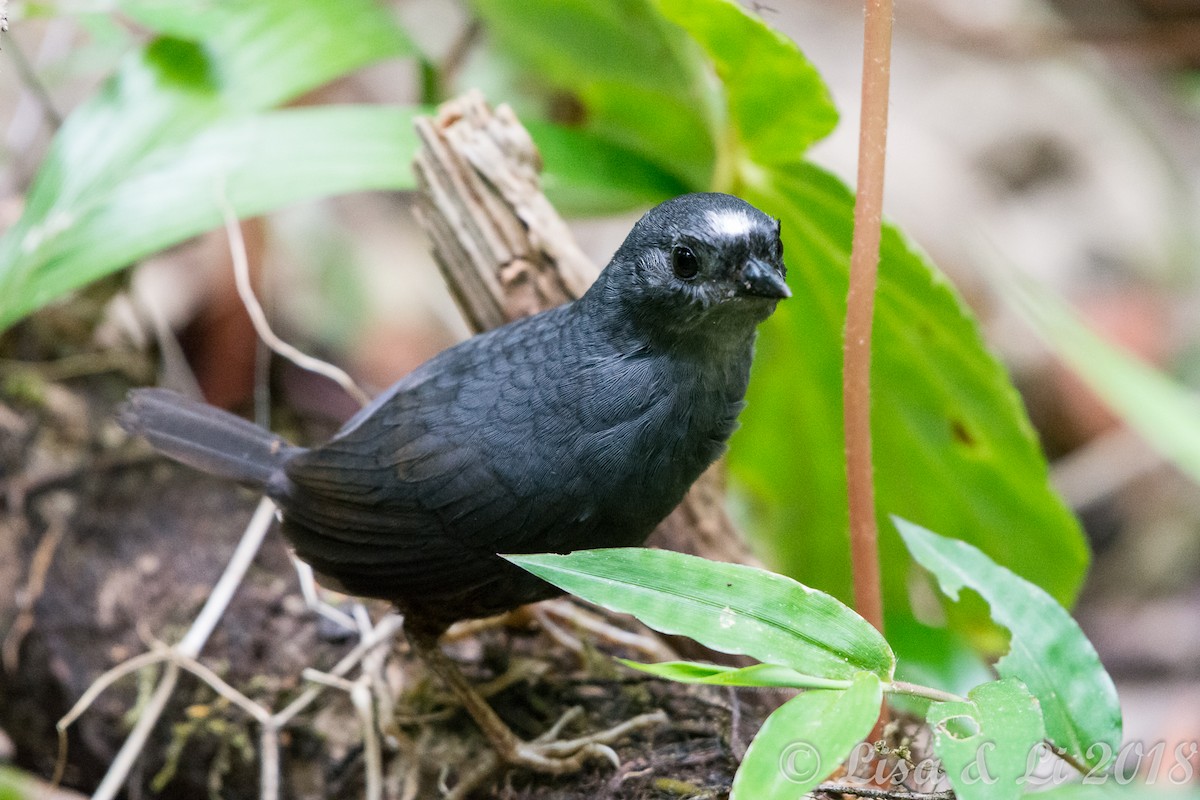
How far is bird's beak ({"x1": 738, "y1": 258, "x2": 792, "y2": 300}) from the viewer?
190 cm

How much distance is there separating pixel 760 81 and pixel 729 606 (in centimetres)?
144

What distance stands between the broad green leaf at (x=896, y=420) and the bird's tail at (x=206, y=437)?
137 cm

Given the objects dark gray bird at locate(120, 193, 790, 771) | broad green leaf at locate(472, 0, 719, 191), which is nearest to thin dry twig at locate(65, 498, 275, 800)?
dark gray bird at locate(120, 193, 790, 771)

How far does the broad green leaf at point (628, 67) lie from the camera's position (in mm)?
2930

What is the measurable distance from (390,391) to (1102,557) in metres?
4.01

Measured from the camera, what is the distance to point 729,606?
5.08ft

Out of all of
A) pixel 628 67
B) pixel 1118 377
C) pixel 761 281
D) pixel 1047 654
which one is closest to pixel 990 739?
pixel 1047 654

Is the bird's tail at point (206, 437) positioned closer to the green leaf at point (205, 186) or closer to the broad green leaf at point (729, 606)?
the green leaf at point (205, 186)

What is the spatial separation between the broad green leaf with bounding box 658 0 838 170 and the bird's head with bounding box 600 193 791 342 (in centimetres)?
49

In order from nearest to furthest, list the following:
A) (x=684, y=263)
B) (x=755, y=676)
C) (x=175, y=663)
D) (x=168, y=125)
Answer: (x=755, y=676)
(x=684, y=263)
(x=175, y=663)
(x=168, y=125)

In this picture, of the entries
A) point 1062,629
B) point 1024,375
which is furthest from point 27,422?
point 1024,375

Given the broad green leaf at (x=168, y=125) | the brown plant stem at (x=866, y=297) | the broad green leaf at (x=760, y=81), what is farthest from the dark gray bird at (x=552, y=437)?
the broad green leaf at (x=168, y=125)

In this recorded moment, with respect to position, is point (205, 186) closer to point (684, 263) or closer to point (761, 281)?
point (684, 263)

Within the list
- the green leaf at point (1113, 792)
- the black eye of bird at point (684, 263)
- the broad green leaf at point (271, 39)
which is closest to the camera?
the green leaf at point (1113, 792)
